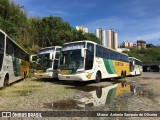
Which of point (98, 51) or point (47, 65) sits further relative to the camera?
point (47, 65)

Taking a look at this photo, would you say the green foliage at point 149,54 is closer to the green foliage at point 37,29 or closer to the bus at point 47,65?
the green foliage at point 37,29

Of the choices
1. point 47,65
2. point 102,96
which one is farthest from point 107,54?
point 102,96

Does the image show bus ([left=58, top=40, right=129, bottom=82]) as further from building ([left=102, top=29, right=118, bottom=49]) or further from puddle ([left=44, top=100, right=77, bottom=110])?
building ([left=102, top=29, right=118, bottom=49])

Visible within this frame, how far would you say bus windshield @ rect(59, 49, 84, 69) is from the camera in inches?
633

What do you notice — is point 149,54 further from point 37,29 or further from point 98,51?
point 98,51

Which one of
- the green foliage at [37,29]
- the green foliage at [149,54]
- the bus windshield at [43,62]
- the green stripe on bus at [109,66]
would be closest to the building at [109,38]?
the green foliage at [149,54]

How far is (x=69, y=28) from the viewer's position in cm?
4738

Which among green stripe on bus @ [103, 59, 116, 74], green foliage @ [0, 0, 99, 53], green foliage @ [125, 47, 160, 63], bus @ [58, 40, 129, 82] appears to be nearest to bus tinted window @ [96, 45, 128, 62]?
bus @ [58, 40, 129, 82]

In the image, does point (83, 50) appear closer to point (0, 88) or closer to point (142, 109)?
point (0, 88)

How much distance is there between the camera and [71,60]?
53.5 ft

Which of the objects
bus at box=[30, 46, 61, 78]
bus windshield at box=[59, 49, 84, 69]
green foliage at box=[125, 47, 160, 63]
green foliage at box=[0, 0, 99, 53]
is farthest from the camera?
green foliage at box=[125, 47, 160, 63]

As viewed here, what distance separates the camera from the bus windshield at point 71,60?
16078mm

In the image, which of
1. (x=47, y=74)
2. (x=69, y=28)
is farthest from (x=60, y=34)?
(x=47, y=74)

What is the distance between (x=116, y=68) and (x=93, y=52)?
278 inches
